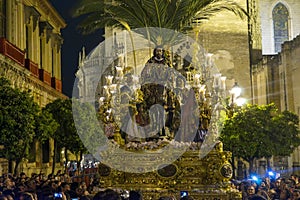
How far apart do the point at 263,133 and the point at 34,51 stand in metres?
19.1

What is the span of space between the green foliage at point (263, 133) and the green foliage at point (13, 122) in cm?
1265

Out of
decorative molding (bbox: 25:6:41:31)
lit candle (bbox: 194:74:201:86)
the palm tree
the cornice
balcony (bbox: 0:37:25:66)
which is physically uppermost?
the cornice

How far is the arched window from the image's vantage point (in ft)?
174

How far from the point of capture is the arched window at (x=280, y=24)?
53.1 meters

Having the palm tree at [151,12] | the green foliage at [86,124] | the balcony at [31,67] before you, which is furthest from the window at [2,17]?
the palm tree at [151,12]

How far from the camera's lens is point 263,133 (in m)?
32.7

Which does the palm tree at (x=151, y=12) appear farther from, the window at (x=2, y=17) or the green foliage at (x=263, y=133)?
the window at (x=2, y=17)

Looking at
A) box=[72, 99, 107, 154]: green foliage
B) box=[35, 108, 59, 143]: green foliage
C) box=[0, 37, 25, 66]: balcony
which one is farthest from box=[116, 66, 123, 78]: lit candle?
box=[72, 99, 107, 154]: green foliage

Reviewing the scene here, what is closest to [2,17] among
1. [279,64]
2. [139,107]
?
[279,64]

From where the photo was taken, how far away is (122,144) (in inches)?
635

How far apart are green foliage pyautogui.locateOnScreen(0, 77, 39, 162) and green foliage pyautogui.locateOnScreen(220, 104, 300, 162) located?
12647mm

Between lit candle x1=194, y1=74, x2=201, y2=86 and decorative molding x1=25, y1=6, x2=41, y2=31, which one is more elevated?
decorative molding x1=25, y1=6, x2=41, y2=31

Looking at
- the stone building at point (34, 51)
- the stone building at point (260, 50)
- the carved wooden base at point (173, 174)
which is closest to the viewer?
the carved wooden base at point (173, 174)

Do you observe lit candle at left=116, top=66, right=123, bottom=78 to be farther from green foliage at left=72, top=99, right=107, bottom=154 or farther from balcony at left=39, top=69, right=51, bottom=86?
balcony at left=39, top=69, right=51, bottom=86
